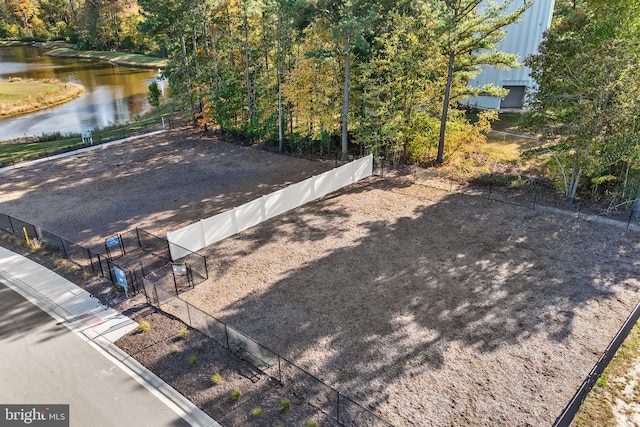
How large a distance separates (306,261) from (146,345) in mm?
6579

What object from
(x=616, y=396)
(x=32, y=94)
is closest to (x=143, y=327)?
(x=616, y=396)

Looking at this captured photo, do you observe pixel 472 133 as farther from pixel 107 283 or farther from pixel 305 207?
pixel 107 283

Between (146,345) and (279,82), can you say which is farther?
(279,82)

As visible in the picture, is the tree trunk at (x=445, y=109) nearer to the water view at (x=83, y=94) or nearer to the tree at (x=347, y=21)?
the tree at (x=347, y=21)

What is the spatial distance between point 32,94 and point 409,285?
5992 cm

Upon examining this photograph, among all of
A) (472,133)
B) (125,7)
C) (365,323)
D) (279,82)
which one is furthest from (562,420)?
(125,7)

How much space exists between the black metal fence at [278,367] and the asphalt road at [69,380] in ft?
7.80

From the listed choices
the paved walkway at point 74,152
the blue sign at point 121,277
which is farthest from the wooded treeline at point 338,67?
the blue sign at point 121,277

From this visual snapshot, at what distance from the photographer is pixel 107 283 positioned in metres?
15.2

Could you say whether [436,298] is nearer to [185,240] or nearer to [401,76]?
[185,240]

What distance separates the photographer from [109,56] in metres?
92.5

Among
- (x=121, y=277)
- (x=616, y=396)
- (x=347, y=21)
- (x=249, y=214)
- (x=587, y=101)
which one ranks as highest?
(x=347, y=21)

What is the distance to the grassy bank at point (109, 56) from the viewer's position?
281 feet

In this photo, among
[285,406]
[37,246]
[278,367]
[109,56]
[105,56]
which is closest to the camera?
[285,406]
